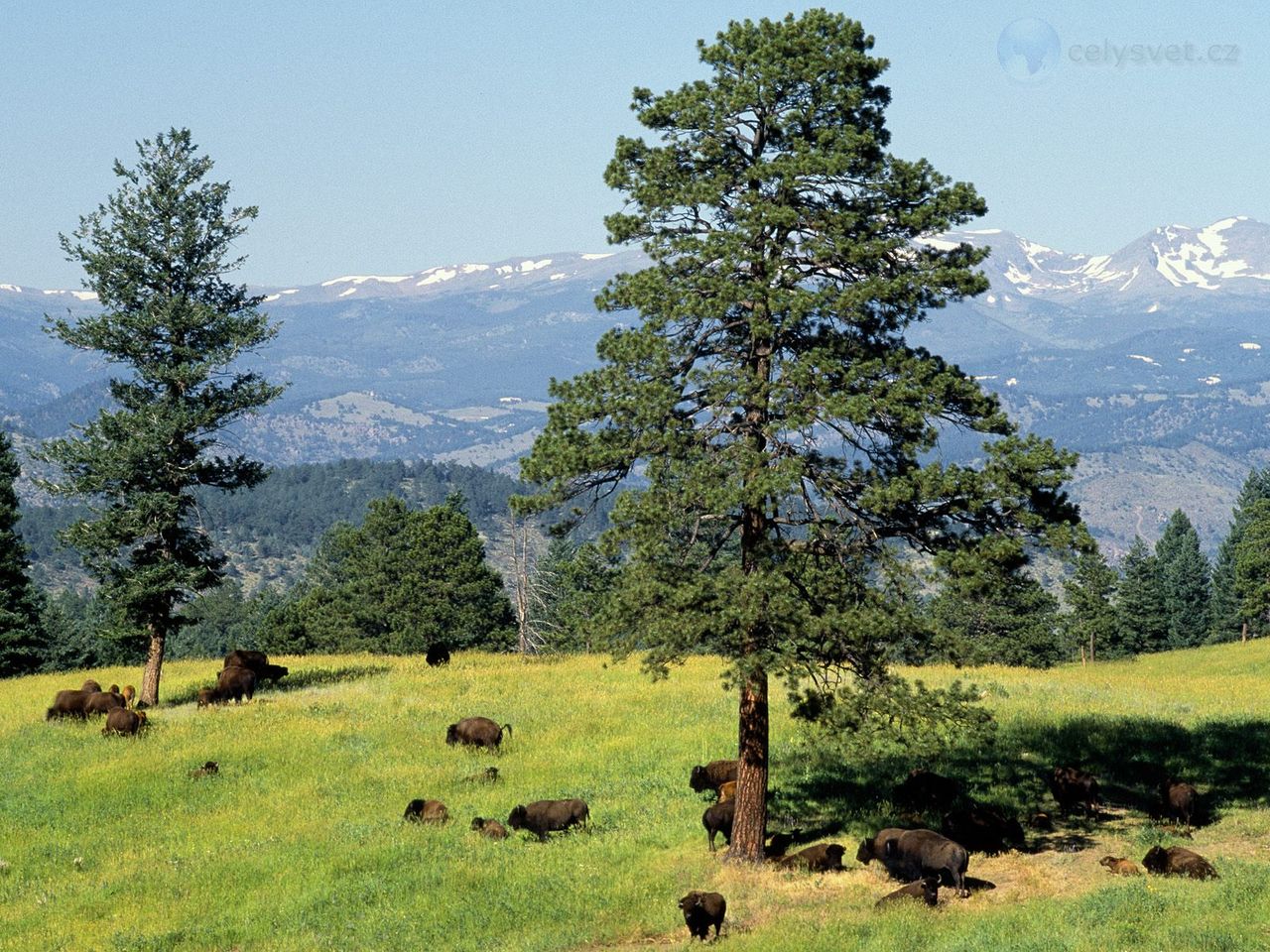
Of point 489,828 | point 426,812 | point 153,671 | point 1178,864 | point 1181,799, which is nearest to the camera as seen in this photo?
point 1178,864

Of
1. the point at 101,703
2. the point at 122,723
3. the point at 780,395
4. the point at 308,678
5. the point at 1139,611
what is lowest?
the point at 122,723

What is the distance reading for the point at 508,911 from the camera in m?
19.9

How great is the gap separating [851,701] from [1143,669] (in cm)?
6455

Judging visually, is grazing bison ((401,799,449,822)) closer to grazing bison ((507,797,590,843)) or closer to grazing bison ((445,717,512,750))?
grazing bison ((507,797,590,843))

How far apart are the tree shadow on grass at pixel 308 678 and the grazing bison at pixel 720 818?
2151 centimetres

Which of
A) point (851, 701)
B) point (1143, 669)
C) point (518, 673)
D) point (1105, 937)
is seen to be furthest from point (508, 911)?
point (1143, 669)

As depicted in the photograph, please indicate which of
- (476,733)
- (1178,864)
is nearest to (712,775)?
(476,733)

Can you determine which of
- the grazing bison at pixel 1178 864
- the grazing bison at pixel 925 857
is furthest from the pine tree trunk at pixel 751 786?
the grazing bison at pixel 1178 864

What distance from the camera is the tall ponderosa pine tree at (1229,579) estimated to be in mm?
129375

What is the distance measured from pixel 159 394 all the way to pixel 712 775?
2225cm

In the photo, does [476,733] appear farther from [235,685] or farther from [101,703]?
[101,703]

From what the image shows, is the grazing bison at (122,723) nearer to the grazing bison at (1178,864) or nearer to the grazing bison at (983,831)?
the grazing bison at (983,831)

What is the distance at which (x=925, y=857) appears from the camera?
20.3 meters

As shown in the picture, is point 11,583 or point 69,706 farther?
point 11,583
